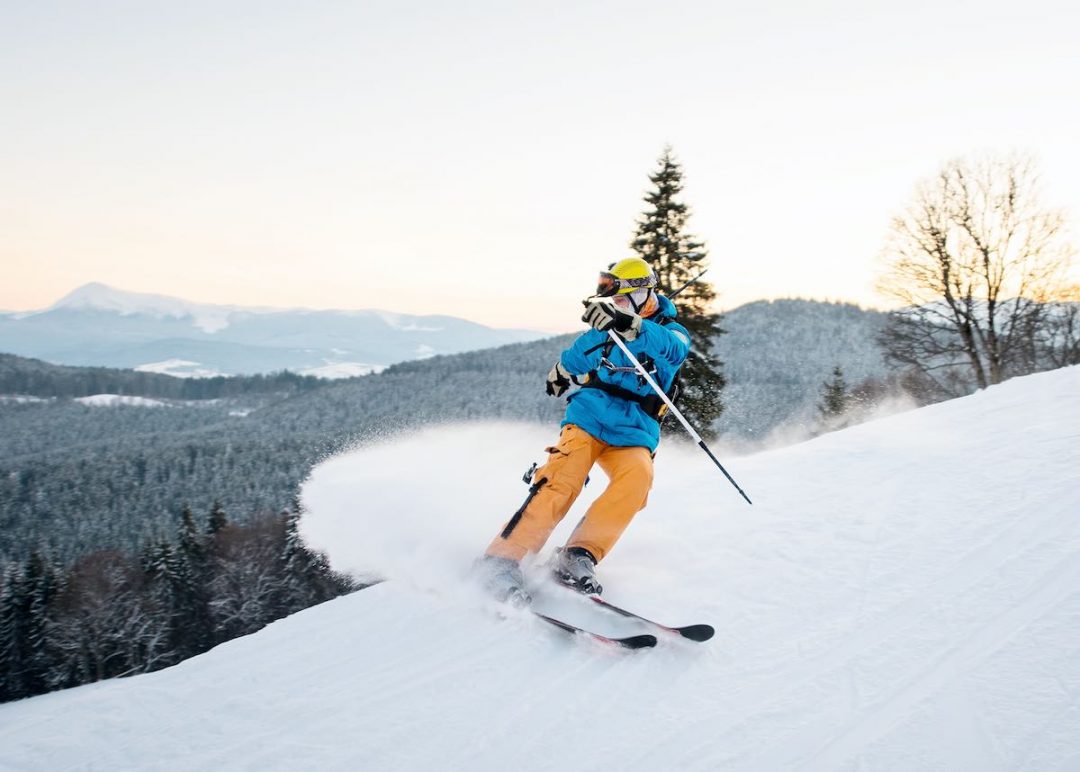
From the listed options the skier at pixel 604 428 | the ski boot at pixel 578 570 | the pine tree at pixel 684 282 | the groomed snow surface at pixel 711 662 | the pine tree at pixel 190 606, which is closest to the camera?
the groomed snow surface at pixel 711 662

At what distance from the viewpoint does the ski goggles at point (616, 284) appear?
479cm

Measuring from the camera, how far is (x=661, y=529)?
5012 mm

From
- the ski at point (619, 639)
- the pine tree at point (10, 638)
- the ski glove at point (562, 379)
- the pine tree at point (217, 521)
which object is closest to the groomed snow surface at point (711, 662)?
the ski at point (619, 639)

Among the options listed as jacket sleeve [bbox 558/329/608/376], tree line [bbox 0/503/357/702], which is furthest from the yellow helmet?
tree line [bbox 0/503/357/702]

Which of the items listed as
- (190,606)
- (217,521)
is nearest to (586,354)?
(190,606)

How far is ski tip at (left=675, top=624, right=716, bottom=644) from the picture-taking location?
125 inches

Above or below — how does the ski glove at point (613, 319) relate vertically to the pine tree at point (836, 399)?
above

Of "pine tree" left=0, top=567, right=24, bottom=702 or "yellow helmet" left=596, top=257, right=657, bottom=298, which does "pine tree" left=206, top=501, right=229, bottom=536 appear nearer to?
"pine tree" left=0, top=567, right=24, bottom=702

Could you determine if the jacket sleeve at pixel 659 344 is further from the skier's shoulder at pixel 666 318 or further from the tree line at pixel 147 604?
the tree line at pixel 147 604

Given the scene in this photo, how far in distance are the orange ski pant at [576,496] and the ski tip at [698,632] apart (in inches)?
38.0

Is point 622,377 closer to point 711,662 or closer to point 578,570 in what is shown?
point 578,570

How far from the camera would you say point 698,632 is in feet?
10.5

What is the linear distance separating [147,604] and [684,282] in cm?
3795

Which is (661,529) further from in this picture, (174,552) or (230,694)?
(174,552)
